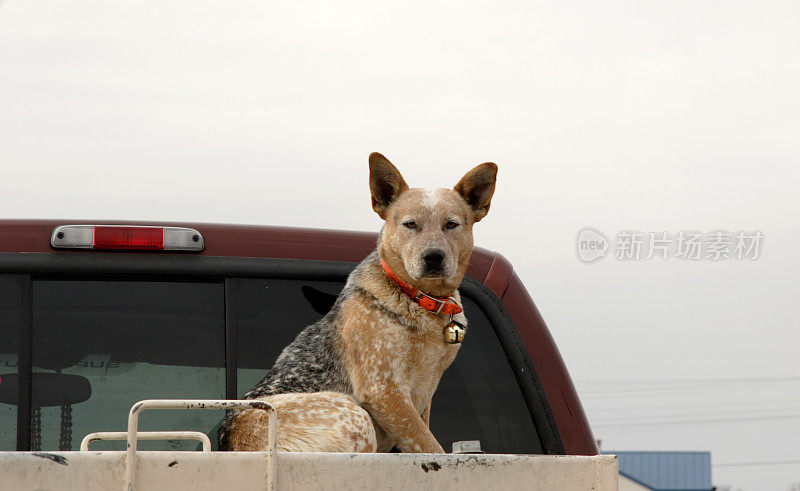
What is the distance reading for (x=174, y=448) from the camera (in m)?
3.30

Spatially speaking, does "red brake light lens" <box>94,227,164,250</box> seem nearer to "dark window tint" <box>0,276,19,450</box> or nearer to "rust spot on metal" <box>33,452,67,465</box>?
"dark window tint" <box>0,276,19,450</box>

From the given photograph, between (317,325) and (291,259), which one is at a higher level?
(291,259)

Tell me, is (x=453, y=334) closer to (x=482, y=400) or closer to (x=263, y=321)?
(x=482, y=400)

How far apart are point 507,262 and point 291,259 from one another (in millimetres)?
836

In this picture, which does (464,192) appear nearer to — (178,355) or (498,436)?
(498,436)

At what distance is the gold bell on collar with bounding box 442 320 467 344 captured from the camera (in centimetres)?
356

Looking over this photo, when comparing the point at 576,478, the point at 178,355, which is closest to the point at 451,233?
the point at 178,355

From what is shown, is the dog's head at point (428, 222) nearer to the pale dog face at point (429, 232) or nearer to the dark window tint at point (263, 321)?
the pale dog face at point (429, 232)

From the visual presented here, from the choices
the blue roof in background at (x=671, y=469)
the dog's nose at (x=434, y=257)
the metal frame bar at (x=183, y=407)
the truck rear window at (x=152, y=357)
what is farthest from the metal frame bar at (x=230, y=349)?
the blue roof in background at (x=671, y=469)

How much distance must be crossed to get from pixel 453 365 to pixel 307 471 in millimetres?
1491

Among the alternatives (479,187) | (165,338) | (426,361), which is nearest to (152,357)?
(165,338)

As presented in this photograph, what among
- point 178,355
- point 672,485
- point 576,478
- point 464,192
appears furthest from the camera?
point 672,485

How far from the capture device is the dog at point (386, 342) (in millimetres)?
3217

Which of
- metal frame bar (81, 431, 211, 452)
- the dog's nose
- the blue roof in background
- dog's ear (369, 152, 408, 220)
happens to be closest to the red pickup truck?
the dog's nose
